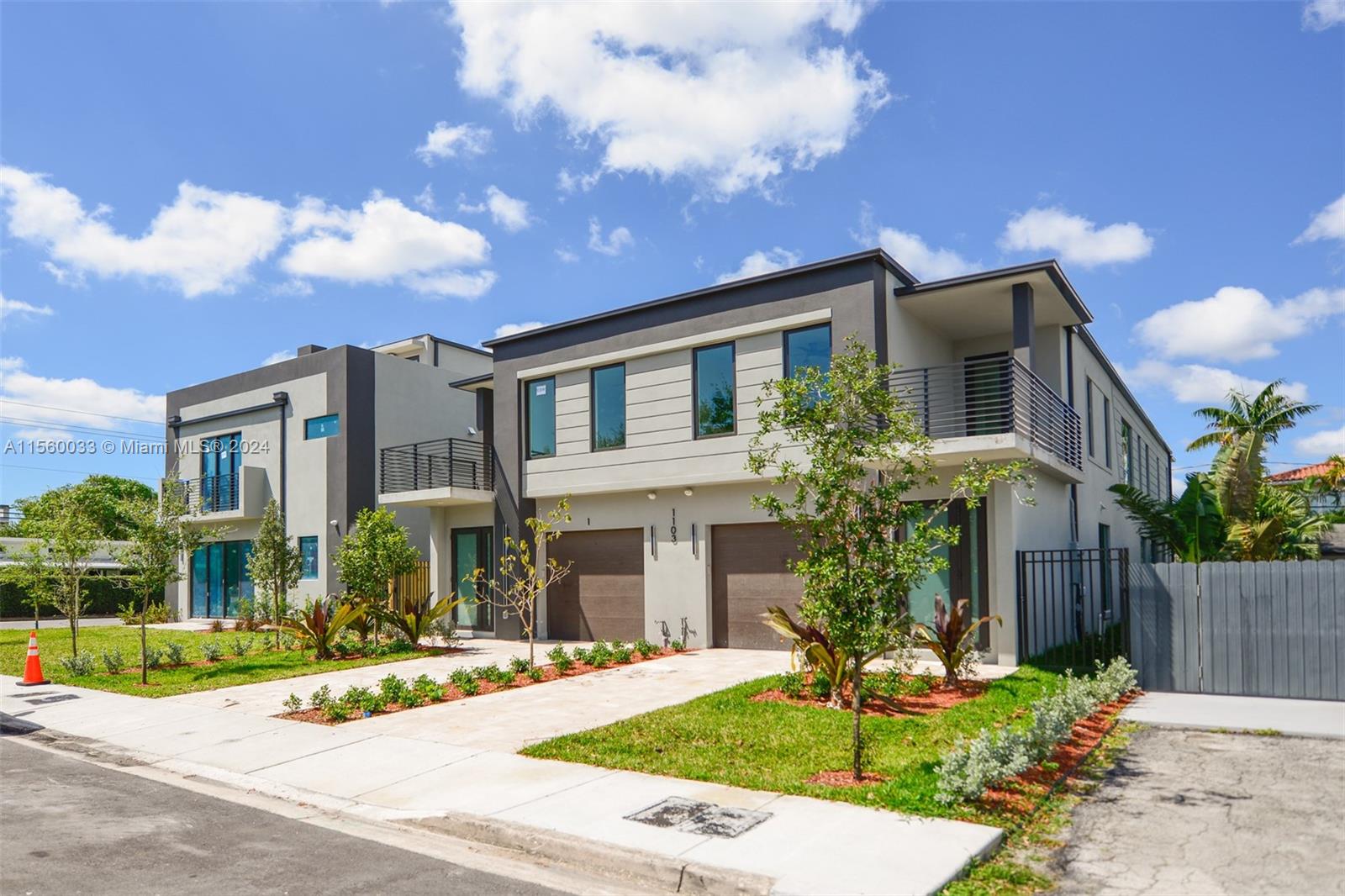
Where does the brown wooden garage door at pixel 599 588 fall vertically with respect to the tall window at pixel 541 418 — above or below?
below

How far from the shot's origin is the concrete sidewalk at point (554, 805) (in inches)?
218

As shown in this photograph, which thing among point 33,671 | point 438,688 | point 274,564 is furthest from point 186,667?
point 274,564

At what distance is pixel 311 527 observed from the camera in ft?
83.6

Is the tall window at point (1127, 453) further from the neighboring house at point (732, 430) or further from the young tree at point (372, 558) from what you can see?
the young tree at point (372, 558)

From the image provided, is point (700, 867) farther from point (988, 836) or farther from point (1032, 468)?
point (1032, 468)

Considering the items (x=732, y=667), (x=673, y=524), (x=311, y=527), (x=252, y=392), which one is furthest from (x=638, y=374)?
(x=252, y=392)

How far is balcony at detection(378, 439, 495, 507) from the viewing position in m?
20.7

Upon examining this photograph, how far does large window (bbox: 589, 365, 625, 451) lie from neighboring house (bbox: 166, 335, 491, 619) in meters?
5.00

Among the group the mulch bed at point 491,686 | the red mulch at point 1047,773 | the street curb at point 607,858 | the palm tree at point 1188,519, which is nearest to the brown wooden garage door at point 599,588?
the mulch bed at point 491,686

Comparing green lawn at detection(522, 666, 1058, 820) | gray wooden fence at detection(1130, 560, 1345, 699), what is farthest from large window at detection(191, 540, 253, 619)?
gray wooden fence at detection(1130, 560, 1345, 699)

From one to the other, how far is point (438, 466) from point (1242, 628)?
17836 mm

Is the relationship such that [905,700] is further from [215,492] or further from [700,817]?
[215,492]

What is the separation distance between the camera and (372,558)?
17.6 m

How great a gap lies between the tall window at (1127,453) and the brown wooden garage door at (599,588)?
14417 millimetres
